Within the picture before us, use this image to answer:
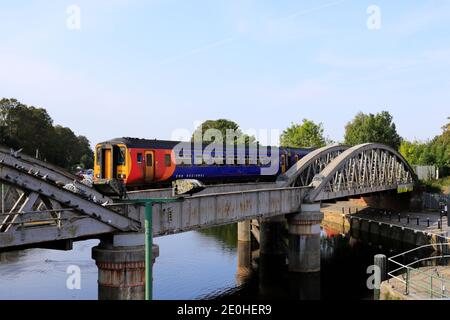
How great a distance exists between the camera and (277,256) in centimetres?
4197

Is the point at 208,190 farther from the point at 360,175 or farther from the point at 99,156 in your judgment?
the point at 360,175

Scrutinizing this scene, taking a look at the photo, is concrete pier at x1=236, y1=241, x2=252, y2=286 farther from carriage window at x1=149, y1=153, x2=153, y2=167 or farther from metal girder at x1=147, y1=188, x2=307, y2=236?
carriage window at x1=149, y1=153, x2=153, y2=167

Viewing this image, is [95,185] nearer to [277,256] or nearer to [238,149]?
[238,149]

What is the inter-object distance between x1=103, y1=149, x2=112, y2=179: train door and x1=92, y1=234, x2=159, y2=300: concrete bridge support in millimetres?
9930

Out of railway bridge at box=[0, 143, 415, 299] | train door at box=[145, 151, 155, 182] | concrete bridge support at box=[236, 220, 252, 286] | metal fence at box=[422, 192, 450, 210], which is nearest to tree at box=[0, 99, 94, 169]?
concrete bridge support at box=[236, 220, 252, 286]

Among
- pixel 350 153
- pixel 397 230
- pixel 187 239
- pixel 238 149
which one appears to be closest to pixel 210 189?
pixel 238 149

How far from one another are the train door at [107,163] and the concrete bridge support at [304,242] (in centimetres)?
1403

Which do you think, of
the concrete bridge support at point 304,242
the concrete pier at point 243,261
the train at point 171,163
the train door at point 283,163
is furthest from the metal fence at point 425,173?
the concrete bridge support at point 304,242

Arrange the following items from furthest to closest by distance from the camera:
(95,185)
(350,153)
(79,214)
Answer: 1. (350,153)
2. (79,214)
3. (95,185)

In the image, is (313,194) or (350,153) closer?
(313,194)

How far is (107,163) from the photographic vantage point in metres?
29.1

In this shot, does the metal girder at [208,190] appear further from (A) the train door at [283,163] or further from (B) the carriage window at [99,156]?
(B) the carriage window at [99,156]

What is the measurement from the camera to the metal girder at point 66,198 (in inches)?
564
